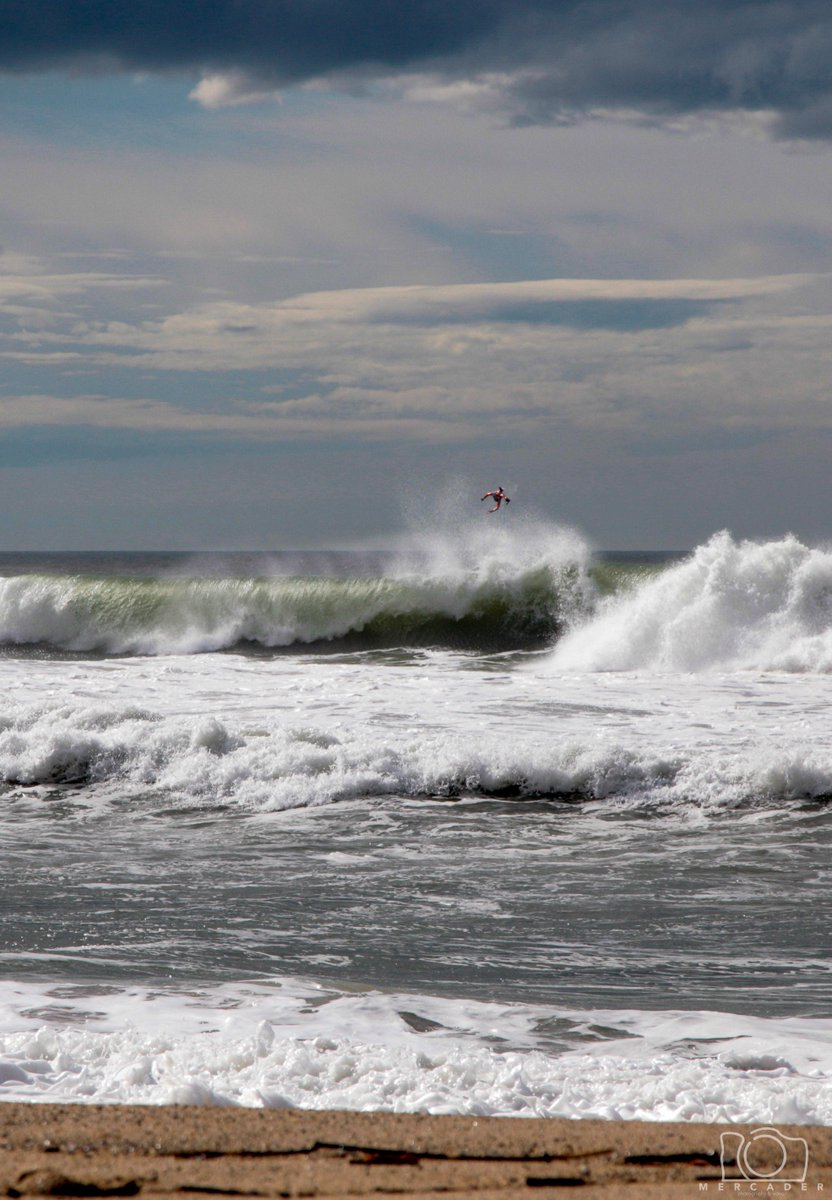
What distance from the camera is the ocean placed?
3898mm

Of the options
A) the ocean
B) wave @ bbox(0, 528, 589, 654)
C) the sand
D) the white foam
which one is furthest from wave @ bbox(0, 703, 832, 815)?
wave @ bbox(0, 528, 589, 654)

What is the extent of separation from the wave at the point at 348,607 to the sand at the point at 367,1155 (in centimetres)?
1665

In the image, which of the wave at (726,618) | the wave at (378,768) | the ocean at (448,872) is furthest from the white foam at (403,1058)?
the wave at (726,618)

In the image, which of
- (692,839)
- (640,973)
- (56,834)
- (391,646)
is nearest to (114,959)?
(640,973)

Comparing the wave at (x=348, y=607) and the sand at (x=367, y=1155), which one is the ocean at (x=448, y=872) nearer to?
the sand at (x=367, y=1155)

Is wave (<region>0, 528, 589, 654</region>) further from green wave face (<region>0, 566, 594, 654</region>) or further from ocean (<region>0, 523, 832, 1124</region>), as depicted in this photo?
ocean (<region>0, 523, 832, 1124</region>)

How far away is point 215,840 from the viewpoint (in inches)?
324

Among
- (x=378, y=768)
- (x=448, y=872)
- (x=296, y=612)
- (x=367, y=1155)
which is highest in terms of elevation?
(x=296, y=612)

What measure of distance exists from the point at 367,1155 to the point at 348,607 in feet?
62.9

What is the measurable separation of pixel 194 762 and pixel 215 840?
2104 mm

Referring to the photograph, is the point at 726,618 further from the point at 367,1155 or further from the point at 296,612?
the point at 367,1155

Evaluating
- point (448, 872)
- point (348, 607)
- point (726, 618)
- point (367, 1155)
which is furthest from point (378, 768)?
point (348, 607)

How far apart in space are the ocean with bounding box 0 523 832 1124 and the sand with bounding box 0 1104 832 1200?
0.38 metres

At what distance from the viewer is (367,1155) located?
2873 mm
